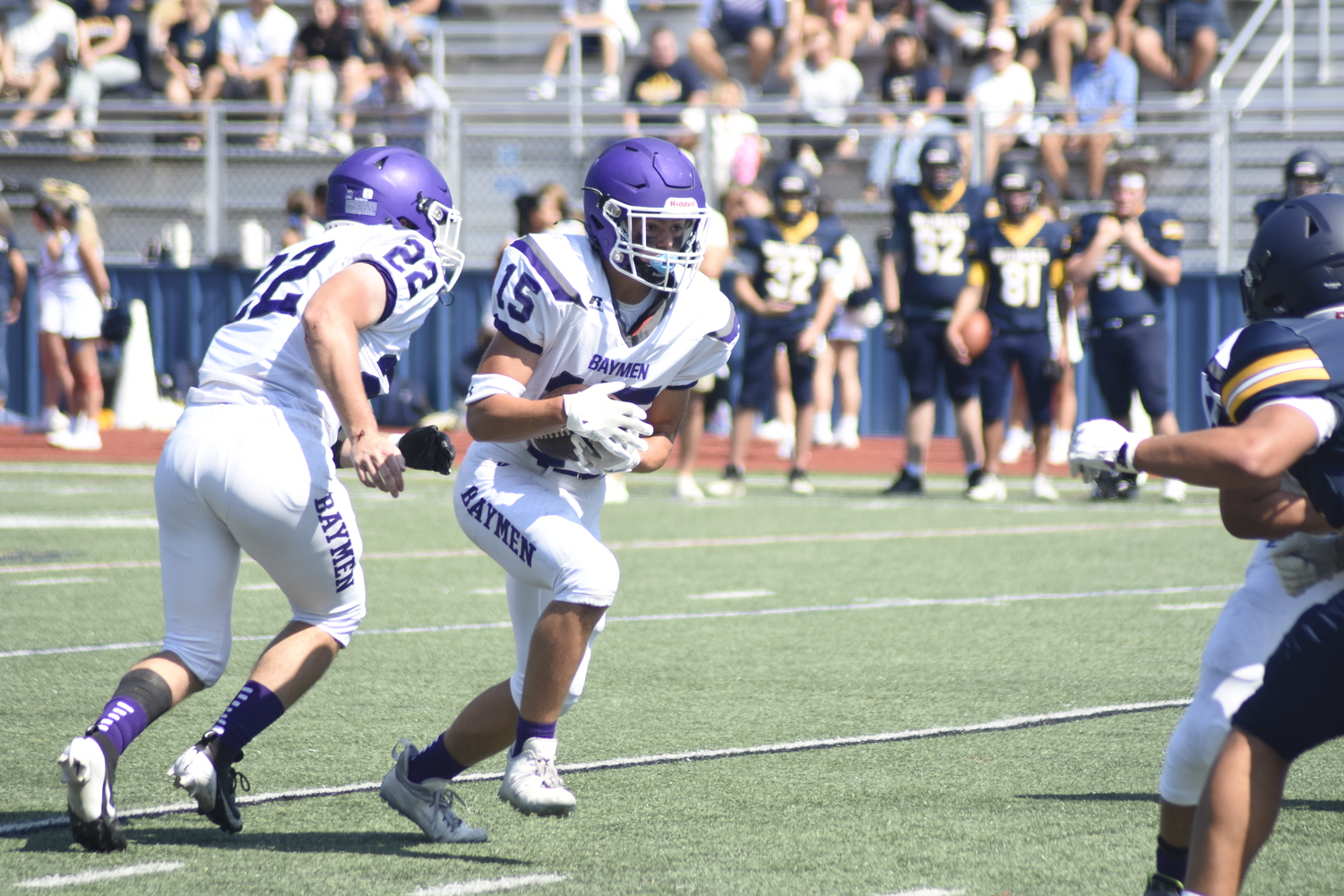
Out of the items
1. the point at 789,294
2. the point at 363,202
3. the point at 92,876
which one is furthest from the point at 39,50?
the point at 92,876

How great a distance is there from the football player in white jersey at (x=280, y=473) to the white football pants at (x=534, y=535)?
16cm

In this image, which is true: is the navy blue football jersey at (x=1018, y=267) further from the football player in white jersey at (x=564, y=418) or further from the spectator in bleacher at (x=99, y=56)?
the spectator in bleacher at (x=99, y=56)

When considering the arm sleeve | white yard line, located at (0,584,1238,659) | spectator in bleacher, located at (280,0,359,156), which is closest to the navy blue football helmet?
the arm sleeve

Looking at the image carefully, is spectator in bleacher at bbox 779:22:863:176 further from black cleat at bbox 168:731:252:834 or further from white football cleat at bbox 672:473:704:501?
black cleat at bbox 168:731:252:834

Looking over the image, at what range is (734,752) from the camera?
4.73 metres

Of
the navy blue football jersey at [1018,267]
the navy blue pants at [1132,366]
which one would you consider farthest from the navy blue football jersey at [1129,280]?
the navy blue football jersey at [1018,267]

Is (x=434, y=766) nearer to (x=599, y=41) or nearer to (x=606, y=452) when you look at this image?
(x=606, y=452)

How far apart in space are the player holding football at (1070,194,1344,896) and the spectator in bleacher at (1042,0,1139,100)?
13.7 metres

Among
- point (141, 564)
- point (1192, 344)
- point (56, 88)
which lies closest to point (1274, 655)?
point (141, 564)

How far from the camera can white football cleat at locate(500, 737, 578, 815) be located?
11.9 feet

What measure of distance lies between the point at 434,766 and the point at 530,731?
31cm

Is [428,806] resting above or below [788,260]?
below

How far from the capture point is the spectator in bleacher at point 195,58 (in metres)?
18.0

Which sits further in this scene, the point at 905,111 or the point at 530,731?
the point at 905,111
